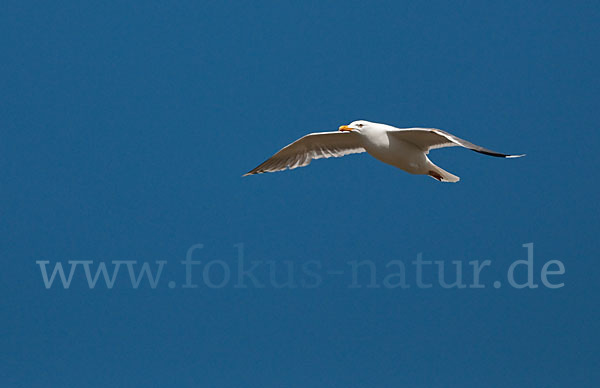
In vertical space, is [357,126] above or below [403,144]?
above

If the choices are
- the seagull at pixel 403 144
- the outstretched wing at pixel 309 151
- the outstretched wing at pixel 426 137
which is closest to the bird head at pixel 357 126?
the seagull at pixel 403 144

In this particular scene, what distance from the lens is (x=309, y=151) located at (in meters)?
7.32

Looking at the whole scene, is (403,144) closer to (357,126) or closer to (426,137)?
(426,137)

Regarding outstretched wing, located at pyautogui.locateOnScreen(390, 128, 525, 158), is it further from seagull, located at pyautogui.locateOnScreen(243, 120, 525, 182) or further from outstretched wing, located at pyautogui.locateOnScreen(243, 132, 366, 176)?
outstretched wing, located at pyautogui.locateOnScreen(243, 132, 366, 176)

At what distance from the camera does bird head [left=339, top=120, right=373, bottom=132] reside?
6406mm

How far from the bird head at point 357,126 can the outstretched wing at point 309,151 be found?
58 centimetres

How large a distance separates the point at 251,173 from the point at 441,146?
1.86m

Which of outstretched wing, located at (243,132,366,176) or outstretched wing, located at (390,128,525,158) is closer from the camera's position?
outstretched wing, located at (390,128,525,158)

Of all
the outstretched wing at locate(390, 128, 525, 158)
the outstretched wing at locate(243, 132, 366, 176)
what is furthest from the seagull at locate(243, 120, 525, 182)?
the outstretched wing at locate(243, 132, 366, 176)

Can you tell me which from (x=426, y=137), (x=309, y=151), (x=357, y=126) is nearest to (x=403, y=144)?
(x=426, y=137)

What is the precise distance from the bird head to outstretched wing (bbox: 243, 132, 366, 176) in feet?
1.91

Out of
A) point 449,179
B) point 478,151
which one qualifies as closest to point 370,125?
point 449,179

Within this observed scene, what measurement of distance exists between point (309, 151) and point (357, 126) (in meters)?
0.96

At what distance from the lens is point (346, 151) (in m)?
7.26
